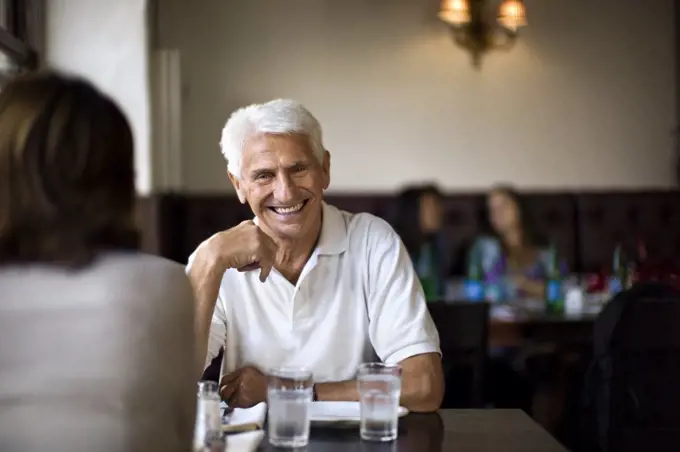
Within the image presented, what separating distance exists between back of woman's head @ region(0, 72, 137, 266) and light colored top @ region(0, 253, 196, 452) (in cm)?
3

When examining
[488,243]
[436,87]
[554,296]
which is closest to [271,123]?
[554,296]

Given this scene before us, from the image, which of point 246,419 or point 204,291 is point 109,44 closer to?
point 204,291

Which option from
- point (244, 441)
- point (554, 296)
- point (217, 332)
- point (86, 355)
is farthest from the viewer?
point (554, 296)

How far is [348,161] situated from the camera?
4.93 m

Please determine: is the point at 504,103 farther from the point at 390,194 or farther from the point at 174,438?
the point at 174,438

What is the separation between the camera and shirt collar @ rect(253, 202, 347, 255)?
1869 mm

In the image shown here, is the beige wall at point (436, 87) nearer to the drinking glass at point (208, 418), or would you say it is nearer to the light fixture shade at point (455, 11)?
the light fixture shade at point (455, 11)

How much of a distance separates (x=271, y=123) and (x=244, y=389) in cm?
55

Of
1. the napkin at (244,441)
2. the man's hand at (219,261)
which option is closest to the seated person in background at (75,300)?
the napkin at (244,441)

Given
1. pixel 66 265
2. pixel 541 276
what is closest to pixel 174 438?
pixel 66 265

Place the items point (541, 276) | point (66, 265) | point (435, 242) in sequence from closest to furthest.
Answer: point (66, 265) < point (541, 276) < point (435, 242)

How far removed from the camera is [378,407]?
1.32 meters

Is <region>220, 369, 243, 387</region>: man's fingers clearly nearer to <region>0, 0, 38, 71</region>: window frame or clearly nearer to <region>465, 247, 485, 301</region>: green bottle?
<region>0, 0, 38, 71</region>: window frame

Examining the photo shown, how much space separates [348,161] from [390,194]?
1.05 ft
